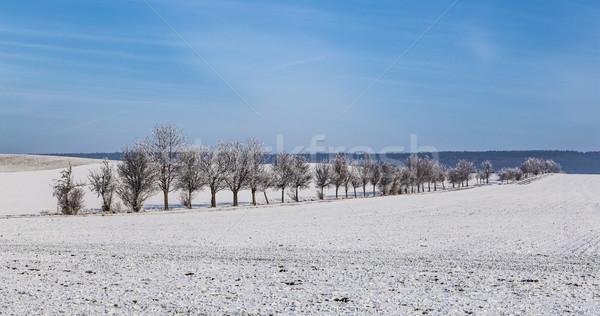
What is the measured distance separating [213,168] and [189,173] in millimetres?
4425

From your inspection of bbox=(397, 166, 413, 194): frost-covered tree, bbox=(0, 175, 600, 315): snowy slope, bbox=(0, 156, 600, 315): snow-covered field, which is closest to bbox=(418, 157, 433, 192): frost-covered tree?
bbox=(397, 166, 413, 194): frost-covered tree

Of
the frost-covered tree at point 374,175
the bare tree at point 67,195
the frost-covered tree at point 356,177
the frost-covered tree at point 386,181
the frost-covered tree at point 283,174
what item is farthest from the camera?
the frost-covered tree at point 386,181

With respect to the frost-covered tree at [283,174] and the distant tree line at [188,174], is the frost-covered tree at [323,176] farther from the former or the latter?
the frost-covered tree at [283,174]

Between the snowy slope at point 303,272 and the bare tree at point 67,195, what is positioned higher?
the bare tree at point 67,195

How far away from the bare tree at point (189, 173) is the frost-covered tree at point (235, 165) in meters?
3.65

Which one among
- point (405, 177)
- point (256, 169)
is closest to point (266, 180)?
point (256, 169)

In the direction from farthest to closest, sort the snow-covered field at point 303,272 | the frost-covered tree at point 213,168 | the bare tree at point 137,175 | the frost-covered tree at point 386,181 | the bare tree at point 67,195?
the frost-covered tree at point 386,181 → the frost-covered tree at point 213,168 → the bare tree at point 137,175 → the bare tree at point 67,195 → the snow-covered field at point 303,272

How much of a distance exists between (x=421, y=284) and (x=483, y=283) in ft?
5.24

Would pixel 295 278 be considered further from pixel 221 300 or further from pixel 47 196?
pixel 47 196

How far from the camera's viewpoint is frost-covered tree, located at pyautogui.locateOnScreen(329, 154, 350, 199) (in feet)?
269

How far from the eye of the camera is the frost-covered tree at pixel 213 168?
58.7m

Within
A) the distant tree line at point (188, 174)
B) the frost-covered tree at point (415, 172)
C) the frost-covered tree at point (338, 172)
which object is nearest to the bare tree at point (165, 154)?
the distant tree line at point (188, 174)

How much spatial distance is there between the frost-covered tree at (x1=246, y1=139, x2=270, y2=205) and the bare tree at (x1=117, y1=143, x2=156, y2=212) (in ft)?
49.9

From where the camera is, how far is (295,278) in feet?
39.8
